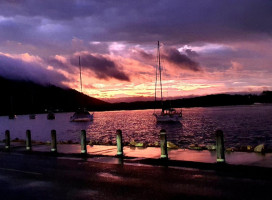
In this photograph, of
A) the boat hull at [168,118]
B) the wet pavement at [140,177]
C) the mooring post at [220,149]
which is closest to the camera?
the wet pavement at [140,177]

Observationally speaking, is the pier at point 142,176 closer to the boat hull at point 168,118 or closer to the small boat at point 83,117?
the boat hull at point 168,118

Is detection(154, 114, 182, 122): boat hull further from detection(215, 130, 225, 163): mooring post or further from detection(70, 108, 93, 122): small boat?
detection(215, 130, 225, 163): mooring post

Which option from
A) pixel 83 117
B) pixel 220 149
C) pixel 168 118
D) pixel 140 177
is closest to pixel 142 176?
pixel 140 177

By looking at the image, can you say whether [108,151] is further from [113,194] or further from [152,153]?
[113,194]

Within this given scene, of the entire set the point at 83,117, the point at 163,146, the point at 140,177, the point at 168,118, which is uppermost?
the point at 163,146

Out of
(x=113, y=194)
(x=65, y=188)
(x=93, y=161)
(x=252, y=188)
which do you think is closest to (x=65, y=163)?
(x=93, y=161)

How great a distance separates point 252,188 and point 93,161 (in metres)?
8.03

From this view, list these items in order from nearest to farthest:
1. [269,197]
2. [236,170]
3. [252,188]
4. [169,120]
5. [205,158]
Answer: [269,197], [252,188], [236,170], [205,158], [169,120]

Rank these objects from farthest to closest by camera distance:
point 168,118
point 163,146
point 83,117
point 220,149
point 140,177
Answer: point 83,117 → point 168,118 → point 163,146 → point 220,149 → point 140,177

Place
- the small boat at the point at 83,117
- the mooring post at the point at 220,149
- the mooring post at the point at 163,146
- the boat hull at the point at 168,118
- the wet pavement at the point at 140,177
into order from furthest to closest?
the small boat at the point at 83,117, the boat hull at the point at 168,118, the mooring post at the point at 163,146, the mooring post at the point at 220,149, the wet pavement at the point at 140,177

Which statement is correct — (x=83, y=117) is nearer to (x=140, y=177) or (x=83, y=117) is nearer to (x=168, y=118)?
(x=168, y=118)

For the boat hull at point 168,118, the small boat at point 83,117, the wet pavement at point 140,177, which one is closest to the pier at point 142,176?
the wet pavement at point 140,177

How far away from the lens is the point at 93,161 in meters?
15.5

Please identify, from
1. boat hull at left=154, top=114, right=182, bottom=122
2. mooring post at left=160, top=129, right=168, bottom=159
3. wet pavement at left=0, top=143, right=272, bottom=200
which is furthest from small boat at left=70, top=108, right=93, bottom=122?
mooring post at left=160, top=129, right=168, bottom=159
